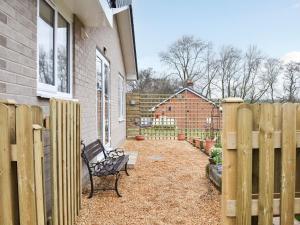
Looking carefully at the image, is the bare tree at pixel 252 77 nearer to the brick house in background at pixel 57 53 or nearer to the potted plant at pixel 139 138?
the potted plant at pixel 139 138

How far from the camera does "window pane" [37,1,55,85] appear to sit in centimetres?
394

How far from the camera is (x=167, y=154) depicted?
9.71 meters

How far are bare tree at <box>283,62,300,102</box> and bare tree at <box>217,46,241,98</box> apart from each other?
Answer: 15.7 feet

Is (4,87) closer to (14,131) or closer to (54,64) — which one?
(14,131)

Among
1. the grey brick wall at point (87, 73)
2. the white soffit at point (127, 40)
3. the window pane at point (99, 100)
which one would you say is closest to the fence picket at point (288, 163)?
the grey brick wall at point (87, 73)

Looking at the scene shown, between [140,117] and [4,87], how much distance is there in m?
12.8

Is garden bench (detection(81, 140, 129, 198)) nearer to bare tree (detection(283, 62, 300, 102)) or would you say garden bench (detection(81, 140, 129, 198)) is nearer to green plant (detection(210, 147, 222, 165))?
green plant (detection(210, 147, 222, 165))

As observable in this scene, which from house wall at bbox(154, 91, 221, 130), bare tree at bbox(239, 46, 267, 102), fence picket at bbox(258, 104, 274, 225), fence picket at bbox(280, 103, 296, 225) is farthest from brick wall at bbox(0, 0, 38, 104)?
bare tree at bbox(239, 46, 267, 102)

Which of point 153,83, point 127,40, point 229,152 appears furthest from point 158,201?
point 153,83

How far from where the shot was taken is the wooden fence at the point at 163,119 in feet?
50.6

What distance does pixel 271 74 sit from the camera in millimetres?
26781

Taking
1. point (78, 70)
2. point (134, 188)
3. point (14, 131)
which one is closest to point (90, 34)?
point (78, 70)

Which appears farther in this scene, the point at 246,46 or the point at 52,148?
the point at 246,46

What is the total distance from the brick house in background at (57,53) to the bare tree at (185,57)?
22146 mm
